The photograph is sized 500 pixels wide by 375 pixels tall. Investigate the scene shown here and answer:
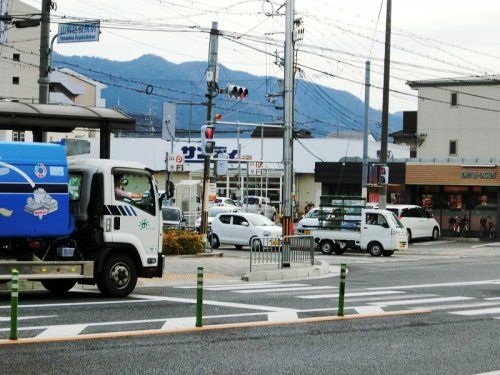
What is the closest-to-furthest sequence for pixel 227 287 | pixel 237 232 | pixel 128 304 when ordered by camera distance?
1. pixel 128 304
2. pixel 227 287
3. pixel 237 232

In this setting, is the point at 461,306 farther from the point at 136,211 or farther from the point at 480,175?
the point at 480,175

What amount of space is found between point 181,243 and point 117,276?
1300 centimetres

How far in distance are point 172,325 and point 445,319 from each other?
16.5 feet

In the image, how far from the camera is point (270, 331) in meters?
13.0

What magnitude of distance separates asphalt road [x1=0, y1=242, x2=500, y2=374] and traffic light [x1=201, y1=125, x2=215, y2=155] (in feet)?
31.4

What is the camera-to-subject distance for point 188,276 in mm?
23531

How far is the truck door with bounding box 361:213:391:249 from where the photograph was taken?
3547 centimetres

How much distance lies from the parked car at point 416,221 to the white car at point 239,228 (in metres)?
8.51

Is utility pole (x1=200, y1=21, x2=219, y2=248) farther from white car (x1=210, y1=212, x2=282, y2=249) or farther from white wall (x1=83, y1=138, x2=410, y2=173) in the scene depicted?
white wall (x1=83, y1=138, x2=410, y2=173)

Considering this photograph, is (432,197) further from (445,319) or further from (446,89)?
(445,319)

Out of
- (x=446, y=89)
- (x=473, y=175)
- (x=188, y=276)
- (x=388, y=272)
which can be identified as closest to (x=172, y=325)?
(x=188, y=276)

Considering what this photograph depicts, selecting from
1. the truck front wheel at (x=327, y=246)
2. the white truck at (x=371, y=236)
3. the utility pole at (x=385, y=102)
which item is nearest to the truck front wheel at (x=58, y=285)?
the white truck at (x=371, y=236)

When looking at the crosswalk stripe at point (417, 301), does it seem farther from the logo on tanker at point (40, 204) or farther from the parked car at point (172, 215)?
the parked car at point (172, 215)

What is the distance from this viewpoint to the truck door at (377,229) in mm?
35469
